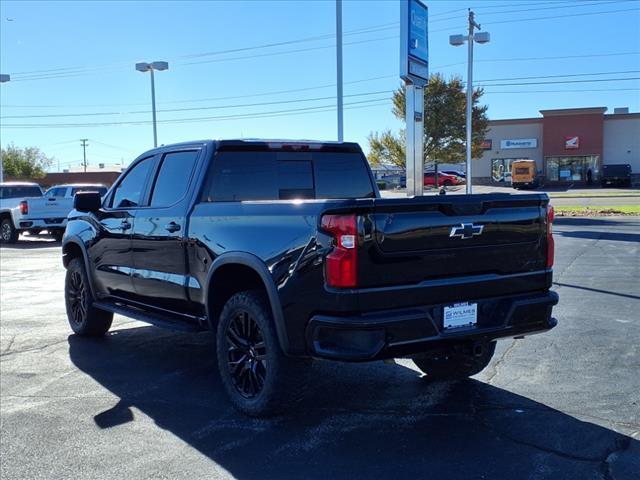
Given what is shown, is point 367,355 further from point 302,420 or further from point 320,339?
point 302,420

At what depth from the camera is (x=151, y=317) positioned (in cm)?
581

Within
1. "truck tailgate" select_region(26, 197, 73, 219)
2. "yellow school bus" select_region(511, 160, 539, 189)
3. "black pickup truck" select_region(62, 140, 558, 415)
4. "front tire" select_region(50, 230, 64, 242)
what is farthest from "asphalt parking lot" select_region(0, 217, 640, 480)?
"yellow school bus" select_region(511, 160, 539, 189)

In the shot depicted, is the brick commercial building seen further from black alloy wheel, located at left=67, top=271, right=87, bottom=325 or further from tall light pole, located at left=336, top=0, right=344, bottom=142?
black alloy wheel, located at left=67, top=271, right=87, bottom=325

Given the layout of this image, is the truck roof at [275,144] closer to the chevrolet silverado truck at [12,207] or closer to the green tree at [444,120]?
the chevrolet silverado truck at [12,207]

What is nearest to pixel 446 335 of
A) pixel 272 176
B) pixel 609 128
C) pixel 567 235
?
pixel 272 176

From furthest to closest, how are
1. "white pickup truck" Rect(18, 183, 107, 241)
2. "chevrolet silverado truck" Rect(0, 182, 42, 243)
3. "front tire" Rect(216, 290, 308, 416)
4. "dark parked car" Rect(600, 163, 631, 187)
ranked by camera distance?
"dark parked car" Rect(600, 163, 631, 187), "chevrolet silverado truck" Rect(0, 182, 42, 243), "white pickup truck" Rect(18, 183, 107, 241), "front tire" Rect(216, 290, 308, 416)

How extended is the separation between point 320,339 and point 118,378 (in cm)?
265

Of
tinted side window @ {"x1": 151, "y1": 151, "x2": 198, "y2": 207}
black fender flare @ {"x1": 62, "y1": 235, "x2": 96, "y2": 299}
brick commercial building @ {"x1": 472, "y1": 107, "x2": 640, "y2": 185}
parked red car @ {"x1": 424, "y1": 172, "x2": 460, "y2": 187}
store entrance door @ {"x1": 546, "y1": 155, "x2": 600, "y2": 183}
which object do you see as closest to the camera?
tinted side window @ {"x1": 151, "y1": 151, "x2": 198, "y2": 207}

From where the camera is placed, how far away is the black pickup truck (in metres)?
3.88

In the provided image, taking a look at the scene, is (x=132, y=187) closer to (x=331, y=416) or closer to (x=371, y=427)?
(x=331, y=416)

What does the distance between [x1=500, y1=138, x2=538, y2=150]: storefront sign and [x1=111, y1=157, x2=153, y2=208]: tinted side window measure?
57219 millimetres

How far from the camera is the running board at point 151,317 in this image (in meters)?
5.34

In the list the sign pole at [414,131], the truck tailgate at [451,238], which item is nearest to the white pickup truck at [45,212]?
the sign pole at [414,131]

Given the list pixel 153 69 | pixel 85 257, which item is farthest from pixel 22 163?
pixel 85 257
